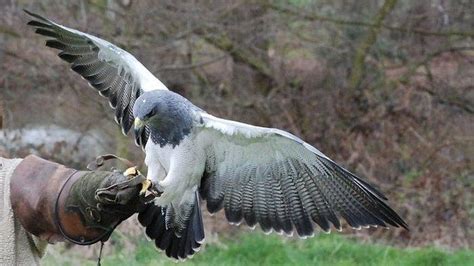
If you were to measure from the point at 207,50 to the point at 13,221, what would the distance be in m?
8.28

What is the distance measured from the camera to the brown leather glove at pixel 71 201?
298 centimetres

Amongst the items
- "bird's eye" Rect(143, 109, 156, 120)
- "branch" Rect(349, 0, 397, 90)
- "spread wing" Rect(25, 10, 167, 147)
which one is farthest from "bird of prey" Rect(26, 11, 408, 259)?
"branch" Rect(349, 0, 397, 90)

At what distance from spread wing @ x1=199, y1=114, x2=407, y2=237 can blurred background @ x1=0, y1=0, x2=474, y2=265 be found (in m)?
3.81

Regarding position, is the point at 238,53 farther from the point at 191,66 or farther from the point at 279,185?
the point at 279,185

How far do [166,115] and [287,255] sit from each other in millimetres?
2646

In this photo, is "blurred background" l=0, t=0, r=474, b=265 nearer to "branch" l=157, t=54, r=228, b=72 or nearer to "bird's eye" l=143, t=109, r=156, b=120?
"branch" l=157, t=54, r=228, b=72

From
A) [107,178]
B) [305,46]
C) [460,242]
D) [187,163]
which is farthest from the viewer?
[305,46]

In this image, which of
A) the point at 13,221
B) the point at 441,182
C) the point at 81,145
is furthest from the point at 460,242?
the point at 13,221

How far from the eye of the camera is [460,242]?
9.70 meters

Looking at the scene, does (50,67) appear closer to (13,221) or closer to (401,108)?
(401,108)

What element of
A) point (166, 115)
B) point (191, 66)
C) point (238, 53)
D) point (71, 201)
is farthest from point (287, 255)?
point (71, 201)

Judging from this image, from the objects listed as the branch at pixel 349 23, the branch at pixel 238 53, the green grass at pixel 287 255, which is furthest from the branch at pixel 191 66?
the green grass at pixel 287 255

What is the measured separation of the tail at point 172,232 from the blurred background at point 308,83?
3.70m

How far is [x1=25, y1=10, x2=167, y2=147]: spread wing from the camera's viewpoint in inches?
242
